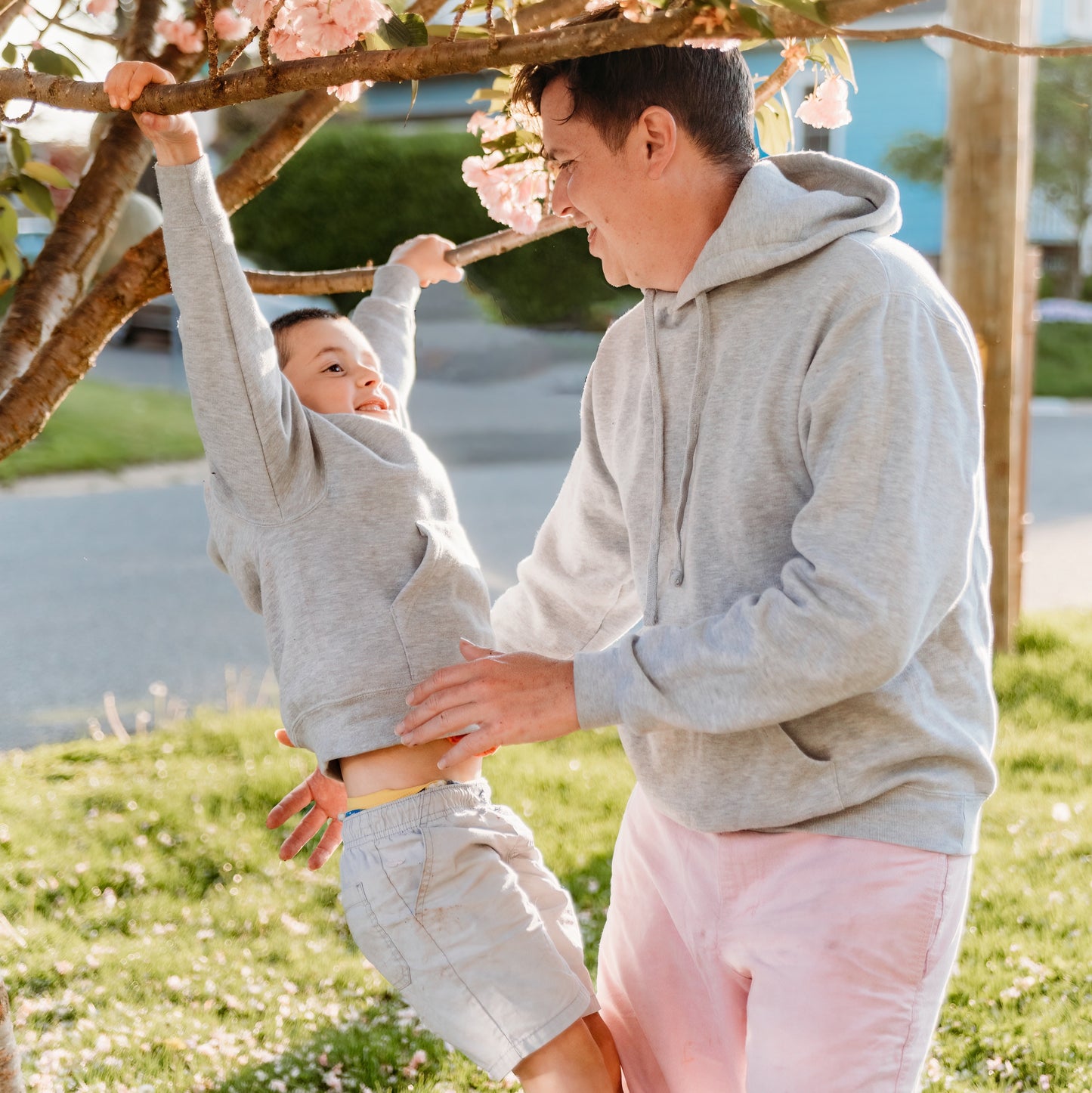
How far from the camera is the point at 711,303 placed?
5.12 feet

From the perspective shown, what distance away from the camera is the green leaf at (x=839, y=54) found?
1794 mm

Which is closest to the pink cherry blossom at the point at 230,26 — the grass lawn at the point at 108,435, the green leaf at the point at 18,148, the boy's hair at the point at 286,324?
the green leaf at the point at 18,148

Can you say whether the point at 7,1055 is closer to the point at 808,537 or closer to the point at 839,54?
the point at 808,537

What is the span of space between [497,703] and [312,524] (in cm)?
41

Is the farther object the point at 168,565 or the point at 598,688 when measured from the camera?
the point at 168,565

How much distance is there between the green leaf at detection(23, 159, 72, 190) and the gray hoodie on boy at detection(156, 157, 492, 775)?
2.39 ft

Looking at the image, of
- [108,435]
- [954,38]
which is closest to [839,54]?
[954,38]

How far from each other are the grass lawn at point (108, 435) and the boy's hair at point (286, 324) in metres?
7.74

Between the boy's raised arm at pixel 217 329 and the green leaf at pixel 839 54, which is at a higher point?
the green leaf at pixel 839 54

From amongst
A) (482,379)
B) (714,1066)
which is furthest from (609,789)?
(482,379)

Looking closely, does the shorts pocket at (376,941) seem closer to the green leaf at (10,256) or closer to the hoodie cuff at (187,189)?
the hoodie cuff at (187,189)

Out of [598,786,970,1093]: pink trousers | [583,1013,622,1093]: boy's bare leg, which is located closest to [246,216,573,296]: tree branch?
[598,786,970,1093]: pink trousers

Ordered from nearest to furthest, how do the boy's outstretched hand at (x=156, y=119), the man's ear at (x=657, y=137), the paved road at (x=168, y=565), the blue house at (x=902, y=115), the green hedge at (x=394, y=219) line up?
1. the boy's outstretched hand at (x=156, y=119)
2. the man's ear at (x=657, y=137)
3. the paved road at (x=168, y=565)
4. the green hedge at (x=394, y=219)
5. the blue house at (x=902, y=115)

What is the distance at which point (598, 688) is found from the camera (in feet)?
4.64
